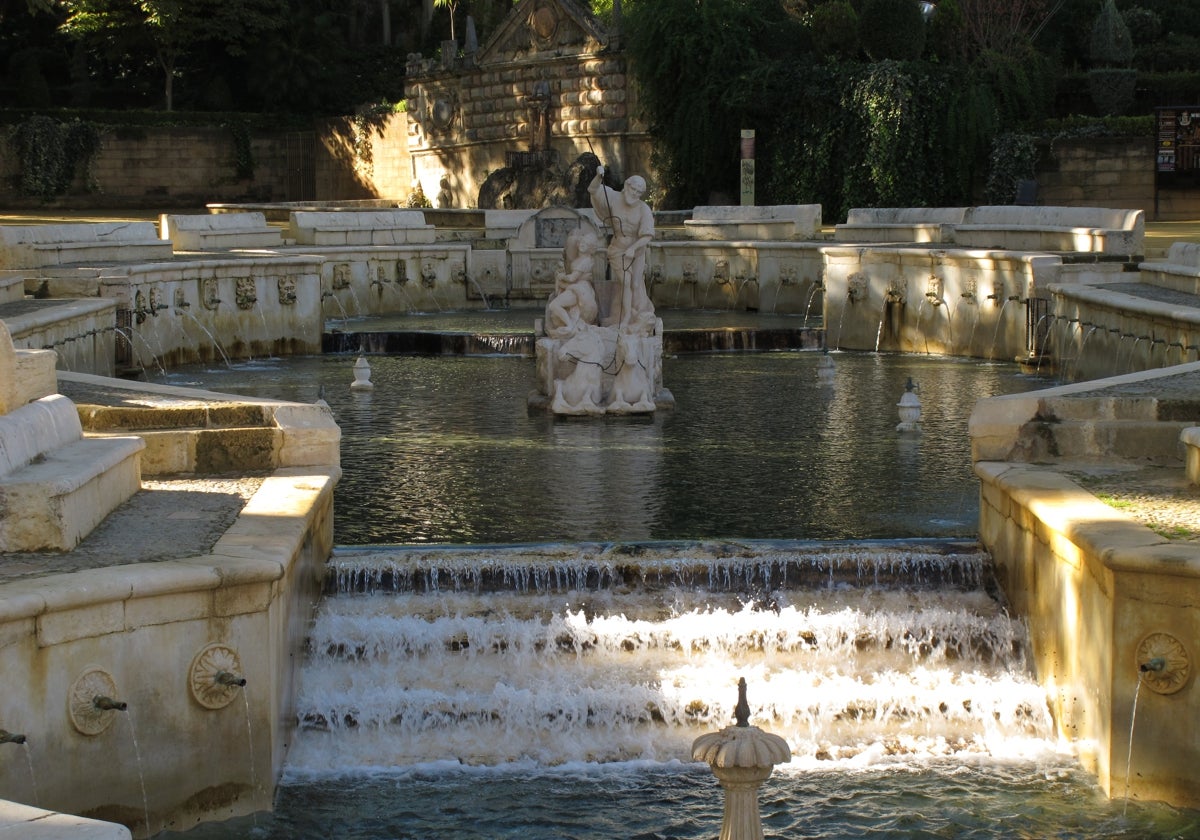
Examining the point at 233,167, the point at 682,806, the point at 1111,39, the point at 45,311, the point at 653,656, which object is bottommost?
the point at 682,806

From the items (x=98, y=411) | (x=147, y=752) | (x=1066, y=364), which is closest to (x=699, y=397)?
(x=1066, y=364)

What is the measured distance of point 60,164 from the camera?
139 feet

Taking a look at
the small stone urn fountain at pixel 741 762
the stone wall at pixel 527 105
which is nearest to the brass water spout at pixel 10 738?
the small stone urn fountain at pixel 741 762

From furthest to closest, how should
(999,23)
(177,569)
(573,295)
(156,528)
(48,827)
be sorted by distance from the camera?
(999,23) → (573,295) → (156,528) → (177,569) → (48,827)

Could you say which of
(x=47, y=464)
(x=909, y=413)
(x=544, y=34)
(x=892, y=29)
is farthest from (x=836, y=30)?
(x=47, y=464)

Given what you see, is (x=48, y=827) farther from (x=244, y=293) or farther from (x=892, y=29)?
(x=892, y=29)

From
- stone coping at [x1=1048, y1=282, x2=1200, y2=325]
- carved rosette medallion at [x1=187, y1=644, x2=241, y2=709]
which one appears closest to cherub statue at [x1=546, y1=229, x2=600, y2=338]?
stone coping at [x1=1048, y1=282, x2=1200, y2=325]

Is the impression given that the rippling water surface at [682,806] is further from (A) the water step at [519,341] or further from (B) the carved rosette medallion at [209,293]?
(B) the carved rosette medallion at [209,293]

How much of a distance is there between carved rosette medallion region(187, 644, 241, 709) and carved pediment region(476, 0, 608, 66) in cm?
3273

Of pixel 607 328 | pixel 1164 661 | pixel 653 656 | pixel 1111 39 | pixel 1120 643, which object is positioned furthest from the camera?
pixel 1111 39

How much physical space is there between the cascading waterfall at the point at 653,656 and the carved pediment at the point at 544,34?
30919 mm

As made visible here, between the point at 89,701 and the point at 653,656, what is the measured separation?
2.95m

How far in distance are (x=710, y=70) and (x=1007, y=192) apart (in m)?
6.77

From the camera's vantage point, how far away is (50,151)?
4238cm
